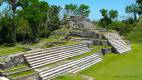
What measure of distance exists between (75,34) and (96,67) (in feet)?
37.0

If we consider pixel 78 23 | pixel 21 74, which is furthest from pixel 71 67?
pixel 78 23

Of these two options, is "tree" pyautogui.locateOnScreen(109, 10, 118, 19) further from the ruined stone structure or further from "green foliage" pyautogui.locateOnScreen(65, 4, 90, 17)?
the ruined stone structure

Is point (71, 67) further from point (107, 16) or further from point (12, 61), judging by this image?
point (107, 16)

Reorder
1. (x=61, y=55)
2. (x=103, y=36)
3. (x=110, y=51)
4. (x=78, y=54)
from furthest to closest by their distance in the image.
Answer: (x=103, y=36) < (x=110, y=51) < (x=78, y=54) < (x=61, y=55)

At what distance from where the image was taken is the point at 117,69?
2006 cm

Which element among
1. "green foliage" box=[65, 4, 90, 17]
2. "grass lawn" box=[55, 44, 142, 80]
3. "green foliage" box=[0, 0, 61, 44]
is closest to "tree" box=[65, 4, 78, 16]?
"green foliage" box=[65, 4, 90, 17]

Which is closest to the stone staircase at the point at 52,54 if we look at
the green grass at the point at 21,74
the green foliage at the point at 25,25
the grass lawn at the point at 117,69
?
the green grass at the point at 21,74

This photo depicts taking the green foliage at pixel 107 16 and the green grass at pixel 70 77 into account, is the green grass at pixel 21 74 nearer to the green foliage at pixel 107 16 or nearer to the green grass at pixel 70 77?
the green grass at pixel 70 77

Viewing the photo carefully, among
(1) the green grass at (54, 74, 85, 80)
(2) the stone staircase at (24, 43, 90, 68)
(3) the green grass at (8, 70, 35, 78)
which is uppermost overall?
(2) the stone staircase at (24, 43, 90, 68)

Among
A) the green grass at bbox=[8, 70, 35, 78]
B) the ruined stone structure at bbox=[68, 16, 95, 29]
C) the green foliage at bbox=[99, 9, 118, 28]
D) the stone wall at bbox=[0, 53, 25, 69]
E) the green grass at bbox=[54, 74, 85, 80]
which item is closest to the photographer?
the green grass at bbox=[8, 70, 35, 78]

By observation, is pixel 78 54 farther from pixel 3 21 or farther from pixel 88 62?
pixel 3 21

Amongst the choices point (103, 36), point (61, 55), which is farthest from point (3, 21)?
point (61, 55)

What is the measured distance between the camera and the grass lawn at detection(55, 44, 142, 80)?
1755 cm

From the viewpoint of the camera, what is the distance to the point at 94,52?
24.2 metres
